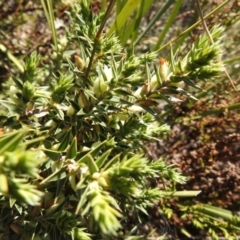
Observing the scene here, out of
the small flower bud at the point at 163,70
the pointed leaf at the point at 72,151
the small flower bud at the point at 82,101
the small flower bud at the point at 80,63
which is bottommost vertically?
the pointed leaf at the point at 72,151

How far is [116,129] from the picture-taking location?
956 mm

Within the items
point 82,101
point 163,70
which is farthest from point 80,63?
point 163,70

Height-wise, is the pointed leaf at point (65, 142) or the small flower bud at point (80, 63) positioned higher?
the small flower bud at point (80, 63)

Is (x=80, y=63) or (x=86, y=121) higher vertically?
(x=80, y=63)

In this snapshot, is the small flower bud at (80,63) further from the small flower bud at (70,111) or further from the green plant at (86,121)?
the small flower bud at (70,111)

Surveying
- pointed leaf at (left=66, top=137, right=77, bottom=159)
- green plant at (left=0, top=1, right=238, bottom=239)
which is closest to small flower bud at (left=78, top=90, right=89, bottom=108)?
green plant at (left=0, top=1, right=238, bottom=239)

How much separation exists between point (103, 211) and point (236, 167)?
973mm

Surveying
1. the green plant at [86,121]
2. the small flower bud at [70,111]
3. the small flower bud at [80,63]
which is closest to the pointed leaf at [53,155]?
the green plant at [86,121]

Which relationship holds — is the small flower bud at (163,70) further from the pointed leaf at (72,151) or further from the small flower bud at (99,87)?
the pointed leaf at (72,151)

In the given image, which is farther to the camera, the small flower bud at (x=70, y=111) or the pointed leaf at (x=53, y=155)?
the small flower bud at (x=70, y=111)

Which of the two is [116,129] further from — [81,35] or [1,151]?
[1,151]

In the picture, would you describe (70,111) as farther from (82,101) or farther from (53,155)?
(53,155)

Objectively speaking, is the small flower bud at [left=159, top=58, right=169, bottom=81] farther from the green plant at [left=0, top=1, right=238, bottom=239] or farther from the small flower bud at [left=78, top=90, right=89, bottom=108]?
the small flower bud at [left=78, top=90, right=89, bottom=108]

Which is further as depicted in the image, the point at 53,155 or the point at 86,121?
the point at 86,121
